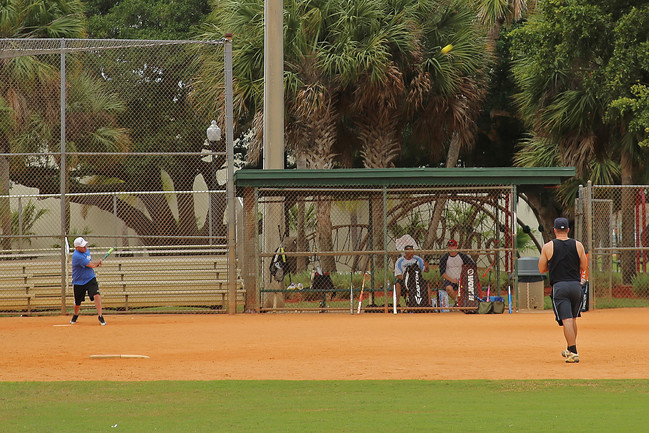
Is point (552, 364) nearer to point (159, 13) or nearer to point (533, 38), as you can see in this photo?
point (533, 38)

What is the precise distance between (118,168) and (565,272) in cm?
2007

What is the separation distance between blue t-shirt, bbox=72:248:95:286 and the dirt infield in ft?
2.60

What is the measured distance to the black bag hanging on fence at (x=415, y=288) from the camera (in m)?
19.2

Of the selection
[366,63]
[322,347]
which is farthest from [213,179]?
[322,347]

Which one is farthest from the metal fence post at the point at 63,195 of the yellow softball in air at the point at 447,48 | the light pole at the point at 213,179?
the yellow softball in air at the point at 447,48

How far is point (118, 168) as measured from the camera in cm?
2947

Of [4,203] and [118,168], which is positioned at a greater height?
[118,168]

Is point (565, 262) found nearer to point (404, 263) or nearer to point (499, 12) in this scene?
point (404, 263)

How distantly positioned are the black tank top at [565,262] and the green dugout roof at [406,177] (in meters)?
7.21

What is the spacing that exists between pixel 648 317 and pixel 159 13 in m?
22.8

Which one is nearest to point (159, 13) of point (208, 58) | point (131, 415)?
point (208, 58)

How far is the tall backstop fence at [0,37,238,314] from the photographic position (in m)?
19.3

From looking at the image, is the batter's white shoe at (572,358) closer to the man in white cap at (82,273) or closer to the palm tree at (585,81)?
the man in white cap at (82,273)

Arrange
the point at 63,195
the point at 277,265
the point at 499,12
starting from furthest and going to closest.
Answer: the point at 499,12
the point at 277,265
the point at 63,195
